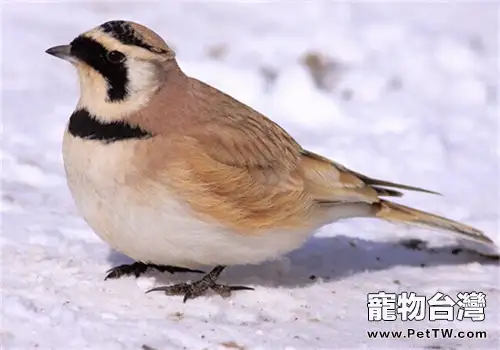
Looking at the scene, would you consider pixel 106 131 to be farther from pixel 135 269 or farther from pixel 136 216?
pixel 135 269

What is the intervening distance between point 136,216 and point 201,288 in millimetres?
621

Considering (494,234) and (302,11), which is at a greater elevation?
(302,11)

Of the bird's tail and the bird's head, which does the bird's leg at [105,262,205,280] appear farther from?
the bird's tail

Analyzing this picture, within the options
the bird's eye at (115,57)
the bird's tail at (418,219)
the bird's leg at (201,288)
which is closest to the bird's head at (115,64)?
the bird's eye at (115,57)

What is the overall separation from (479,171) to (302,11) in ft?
11.3

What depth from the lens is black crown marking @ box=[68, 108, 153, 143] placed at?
5.29 meters

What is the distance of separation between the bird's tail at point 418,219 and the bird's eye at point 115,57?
167 cm

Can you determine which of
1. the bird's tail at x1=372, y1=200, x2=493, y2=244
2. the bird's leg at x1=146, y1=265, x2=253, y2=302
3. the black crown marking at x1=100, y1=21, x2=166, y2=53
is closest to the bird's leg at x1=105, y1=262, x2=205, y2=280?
the bird's leg at x1=146, y1=265, x2=253, y2=302

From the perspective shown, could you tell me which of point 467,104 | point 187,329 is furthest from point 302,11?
point 187,329

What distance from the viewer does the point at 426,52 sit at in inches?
393

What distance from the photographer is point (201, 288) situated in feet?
18.5

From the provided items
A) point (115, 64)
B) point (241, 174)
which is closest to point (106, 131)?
point (115, 64)

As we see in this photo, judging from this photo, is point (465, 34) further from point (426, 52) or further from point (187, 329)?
point (187, 329)

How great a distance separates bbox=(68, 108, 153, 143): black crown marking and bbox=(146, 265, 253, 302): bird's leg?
2.65 feet
